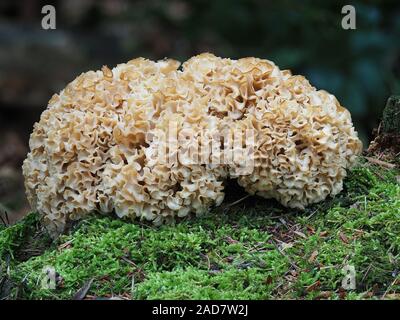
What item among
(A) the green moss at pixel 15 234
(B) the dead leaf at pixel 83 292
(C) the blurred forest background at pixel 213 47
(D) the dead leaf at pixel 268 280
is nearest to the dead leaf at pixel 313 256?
(D) the dead leaf at pixel 268 280

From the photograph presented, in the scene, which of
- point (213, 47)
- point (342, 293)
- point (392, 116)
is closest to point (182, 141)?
point (342, 293)

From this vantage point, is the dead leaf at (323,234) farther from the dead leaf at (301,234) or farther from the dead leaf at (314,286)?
the dead leaf at (314,286)

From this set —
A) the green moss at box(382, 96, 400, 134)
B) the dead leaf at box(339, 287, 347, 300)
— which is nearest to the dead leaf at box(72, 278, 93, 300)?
the dead leaf at box(339, 287, 347, 300)

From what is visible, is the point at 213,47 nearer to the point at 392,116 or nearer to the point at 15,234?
the point at 392,116
